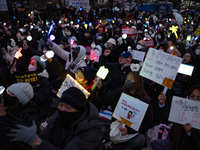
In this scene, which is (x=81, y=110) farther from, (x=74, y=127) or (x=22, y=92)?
(x=22, y=92)

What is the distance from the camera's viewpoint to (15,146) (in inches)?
62.9

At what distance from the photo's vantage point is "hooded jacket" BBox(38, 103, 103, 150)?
66.3 inches

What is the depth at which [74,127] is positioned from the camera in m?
1.81

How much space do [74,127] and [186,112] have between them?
1597 millimetres

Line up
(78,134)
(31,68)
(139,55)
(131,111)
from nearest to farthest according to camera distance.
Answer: (78,134) → (131,111) → (31,68) → (139,55)

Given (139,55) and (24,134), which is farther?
(139,55)

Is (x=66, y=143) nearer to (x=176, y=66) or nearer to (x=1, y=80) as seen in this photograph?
(x=176, y=66)

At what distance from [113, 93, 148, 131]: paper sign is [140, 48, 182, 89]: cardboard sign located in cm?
60

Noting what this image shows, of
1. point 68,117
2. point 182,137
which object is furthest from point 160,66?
point 68,117

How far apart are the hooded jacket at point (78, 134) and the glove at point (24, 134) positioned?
0.12 metres

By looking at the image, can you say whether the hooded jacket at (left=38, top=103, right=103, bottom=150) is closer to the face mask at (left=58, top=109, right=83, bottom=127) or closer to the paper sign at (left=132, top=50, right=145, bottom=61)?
the face mask at (left=58, top=109, right=83, bottom=127)

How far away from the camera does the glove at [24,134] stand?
1.40 meters

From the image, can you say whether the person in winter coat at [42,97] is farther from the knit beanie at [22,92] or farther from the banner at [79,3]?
the banner at [79,3]

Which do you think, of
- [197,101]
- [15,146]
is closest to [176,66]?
[197,101]
